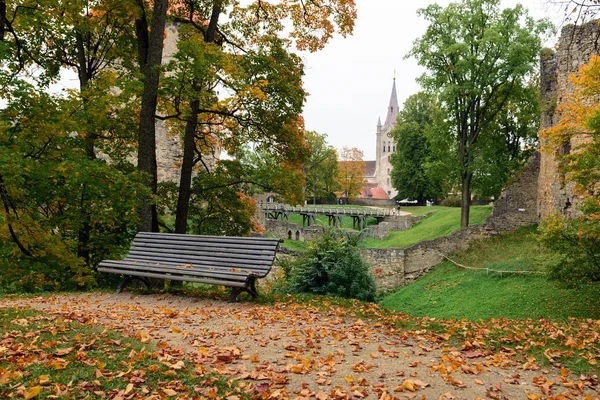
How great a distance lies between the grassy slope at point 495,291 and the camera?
12.8m

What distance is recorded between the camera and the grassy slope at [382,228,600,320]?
1283 centimetres

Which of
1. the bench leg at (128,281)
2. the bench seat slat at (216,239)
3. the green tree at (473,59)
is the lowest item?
the bench leg at (128,281)

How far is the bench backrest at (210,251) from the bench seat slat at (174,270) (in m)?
0.24

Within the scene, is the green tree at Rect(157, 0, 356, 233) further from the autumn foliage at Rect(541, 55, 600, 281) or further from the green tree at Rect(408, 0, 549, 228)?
the green tree at Rect(408, 0, 549, 228)

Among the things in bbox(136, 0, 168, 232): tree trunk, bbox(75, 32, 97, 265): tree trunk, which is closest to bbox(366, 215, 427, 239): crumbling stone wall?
bbox(75, 32, 97, 265): tree trunk

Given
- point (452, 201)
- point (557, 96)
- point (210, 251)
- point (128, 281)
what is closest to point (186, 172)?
point (128, 281)

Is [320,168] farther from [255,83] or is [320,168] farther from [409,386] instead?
[409,386]

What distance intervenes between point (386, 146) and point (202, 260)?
9046 cm

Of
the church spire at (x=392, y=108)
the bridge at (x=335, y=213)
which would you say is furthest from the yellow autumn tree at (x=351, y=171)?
the church spire at (x=392, y=108)

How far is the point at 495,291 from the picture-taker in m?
15.4

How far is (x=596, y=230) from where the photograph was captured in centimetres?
991

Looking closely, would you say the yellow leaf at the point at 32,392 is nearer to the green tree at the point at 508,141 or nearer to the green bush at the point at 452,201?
the green tree at the point at 508,141

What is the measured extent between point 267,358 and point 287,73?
883 centimetres

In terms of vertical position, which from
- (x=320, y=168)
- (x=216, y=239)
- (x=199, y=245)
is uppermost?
(x=320, y=168)
